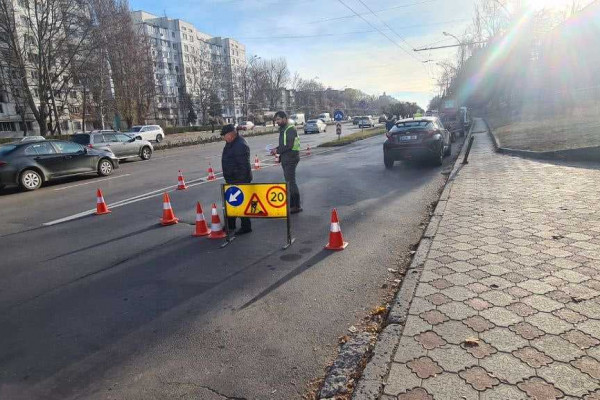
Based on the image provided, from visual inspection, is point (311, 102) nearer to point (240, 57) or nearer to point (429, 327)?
point (240, 57)

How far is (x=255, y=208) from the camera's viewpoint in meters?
5.44

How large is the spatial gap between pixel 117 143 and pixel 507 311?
63.4 ft

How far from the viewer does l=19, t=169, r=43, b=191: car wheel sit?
1154cm

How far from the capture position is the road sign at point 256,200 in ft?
17.2

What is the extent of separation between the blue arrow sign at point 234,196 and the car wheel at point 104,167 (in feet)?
35.0

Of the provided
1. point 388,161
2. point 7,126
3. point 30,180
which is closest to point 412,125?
point 388,161

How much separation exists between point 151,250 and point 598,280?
5300mm

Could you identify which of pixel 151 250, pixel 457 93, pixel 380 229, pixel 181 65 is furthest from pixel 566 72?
pixel 181 65

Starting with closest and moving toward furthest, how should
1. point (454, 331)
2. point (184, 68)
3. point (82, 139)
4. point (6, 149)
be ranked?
1. point (454, 331)
2. point (6, 149)
3. point (82, 139)
4. point (184, 68)

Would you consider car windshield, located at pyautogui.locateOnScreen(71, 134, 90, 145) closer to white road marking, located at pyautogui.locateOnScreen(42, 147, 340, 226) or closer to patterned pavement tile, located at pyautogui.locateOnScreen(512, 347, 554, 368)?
white road marking, located at pyautogui.locateOnScreen(42, 147, 340, 226)

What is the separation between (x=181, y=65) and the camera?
342 ft

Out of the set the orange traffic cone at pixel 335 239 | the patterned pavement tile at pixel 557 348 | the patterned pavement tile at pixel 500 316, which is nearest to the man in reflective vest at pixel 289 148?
the orange traffic cone at pixel 335 239

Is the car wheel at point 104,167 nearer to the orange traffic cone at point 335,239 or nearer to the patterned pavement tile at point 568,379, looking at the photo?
the orange traffic cone at point 335,239

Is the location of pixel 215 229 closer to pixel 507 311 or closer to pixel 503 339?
pixel 507 311
